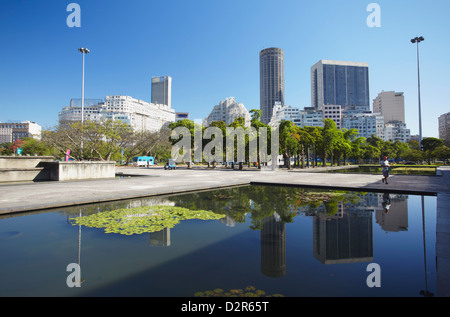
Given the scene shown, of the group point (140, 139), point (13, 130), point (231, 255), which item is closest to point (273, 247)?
point (231, 255)

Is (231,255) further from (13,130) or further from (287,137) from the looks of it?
(13,130)

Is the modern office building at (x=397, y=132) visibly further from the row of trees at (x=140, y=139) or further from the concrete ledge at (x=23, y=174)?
the concrete ledge at (x=23, y=174)

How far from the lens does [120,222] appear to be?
6289 millimetres

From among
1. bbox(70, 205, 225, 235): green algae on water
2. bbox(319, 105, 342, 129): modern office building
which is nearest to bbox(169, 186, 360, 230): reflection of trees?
bbox(70, 205, 225, 235): green algae on water

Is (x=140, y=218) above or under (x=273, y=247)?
above

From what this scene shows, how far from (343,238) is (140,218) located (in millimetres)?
5277

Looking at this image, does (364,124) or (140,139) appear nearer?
(140,139)

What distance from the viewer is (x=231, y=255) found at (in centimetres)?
433

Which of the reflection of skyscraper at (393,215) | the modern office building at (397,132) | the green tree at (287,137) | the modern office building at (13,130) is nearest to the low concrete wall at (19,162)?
the reflection of skyscraper at (393,215)

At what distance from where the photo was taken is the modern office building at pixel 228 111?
164m

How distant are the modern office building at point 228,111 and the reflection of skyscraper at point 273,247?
15654 centimetres
